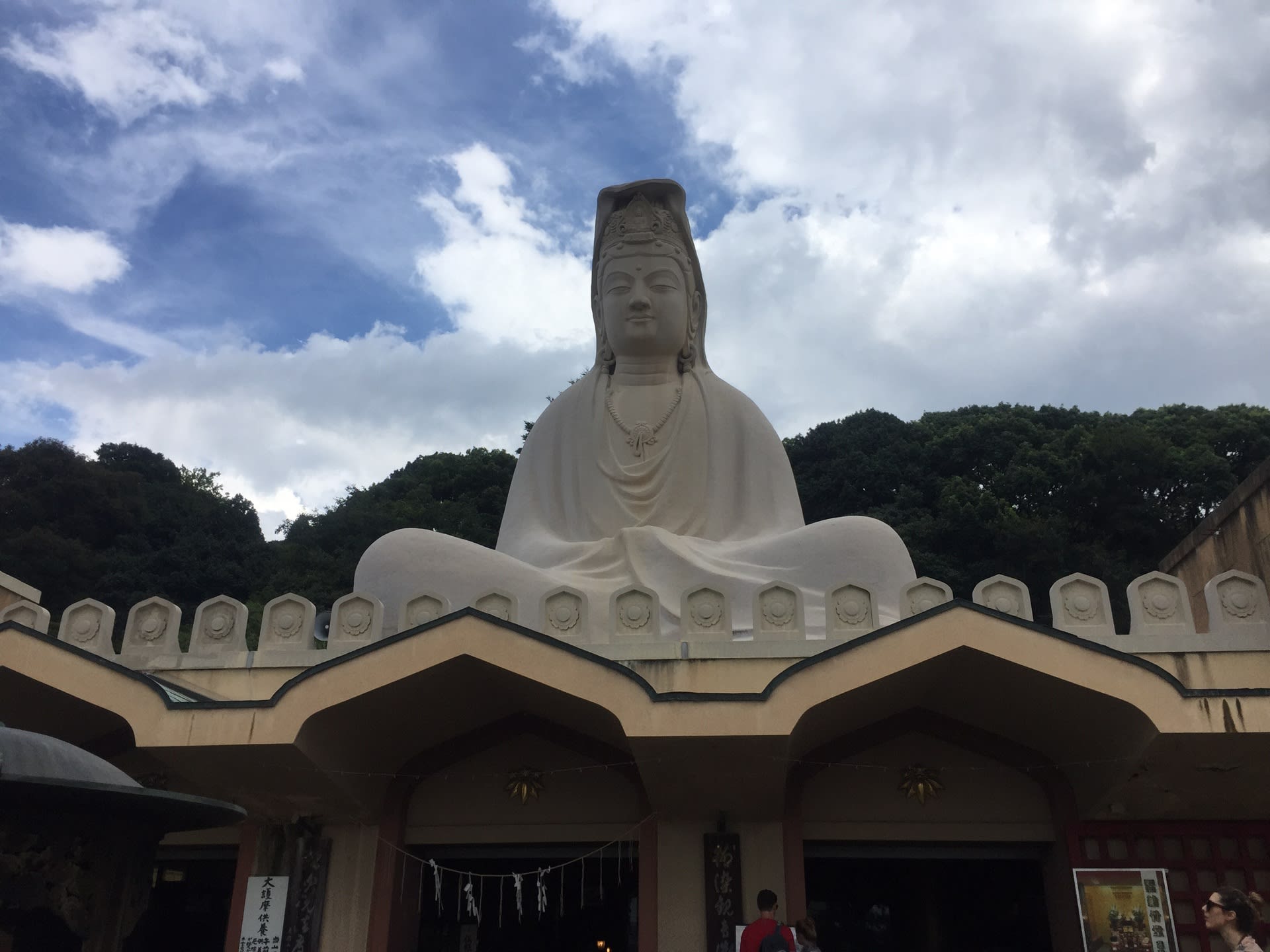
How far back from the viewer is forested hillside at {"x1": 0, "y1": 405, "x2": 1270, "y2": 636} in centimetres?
2764

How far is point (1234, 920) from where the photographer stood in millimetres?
4016

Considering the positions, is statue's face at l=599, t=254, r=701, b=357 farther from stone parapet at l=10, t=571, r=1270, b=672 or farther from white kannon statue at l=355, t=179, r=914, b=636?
stone parapet at l=10, t=571, r=1270, b=672

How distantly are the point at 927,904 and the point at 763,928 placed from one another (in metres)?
4.85

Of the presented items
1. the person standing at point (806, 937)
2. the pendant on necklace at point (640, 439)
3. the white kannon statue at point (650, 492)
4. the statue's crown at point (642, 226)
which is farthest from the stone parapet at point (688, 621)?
the statue's crown at point (642, 226)

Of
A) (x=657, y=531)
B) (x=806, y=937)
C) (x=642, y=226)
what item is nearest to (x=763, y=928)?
(x=806, y=937)

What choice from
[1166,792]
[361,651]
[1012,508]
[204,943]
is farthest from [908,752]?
[1012,508]

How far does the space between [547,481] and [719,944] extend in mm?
6171

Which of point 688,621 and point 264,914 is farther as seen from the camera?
point 688,621

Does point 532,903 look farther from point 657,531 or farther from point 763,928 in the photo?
point 763,928

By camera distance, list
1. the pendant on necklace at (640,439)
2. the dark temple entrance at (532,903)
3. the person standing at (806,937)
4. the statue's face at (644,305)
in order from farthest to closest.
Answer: the statue's face at (644,305) < the pendant on necklace at (640,439) < the dark temple entrance at (532,903) < the person standing at (806,937)

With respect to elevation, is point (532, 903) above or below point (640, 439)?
below

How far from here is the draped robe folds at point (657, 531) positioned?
986 cm

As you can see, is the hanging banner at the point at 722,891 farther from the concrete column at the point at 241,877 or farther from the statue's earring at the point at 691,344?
the statue's earring at the point at 691,344

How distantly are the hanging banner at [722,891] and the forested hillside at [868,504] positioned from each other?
19.2m
